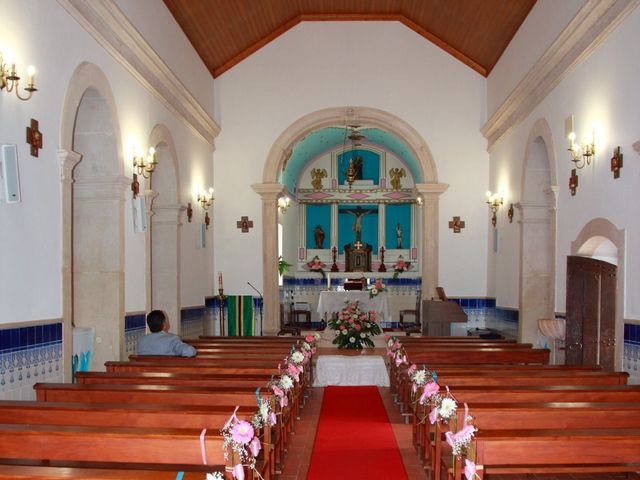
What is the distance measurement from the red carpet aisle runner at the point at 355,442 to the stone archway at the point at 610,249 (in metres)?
2.30

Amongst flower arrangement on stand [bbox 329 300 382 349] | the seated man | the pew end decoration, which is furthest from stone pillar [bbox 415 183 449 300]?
the pew end decoration

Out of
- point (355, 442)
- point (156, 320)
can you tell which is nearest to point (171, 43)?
point (156, 320)

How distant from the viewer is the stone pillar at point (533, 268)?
33.7 feet

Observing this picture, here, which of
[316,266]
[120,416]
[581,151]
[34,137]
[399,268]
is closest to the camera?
[120,416]

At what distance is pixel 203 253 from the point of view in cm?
1254

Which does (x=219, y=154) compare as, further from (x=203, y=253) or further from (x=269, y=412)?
(x=269, y=412)

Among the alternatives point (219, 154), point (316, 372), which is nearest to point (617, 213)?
point (316, 372)

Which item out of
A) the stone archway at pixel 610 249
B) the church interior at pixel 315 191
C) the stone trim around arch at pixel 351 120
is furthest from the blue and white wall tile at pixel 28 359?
the stone trim around arch at pixel 351 120

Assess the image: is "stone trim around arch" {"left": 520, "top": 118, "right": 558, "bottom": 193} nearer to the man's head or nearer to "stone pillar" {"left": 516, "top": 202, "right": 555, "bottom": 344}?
"stone pillar" {"left": 516, "top": 202, "right": 555, "bottom": 344}

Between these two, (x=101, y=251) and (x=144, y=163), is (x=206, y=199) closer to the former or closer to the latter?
(x=144, y=163)

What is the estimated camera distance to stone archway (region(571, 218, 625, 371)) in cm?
658

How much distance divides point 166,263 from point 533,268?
5.42 m

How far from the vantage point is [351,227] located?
19.4 metres

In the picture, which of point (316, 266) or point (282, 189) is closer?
point (282, 189)
